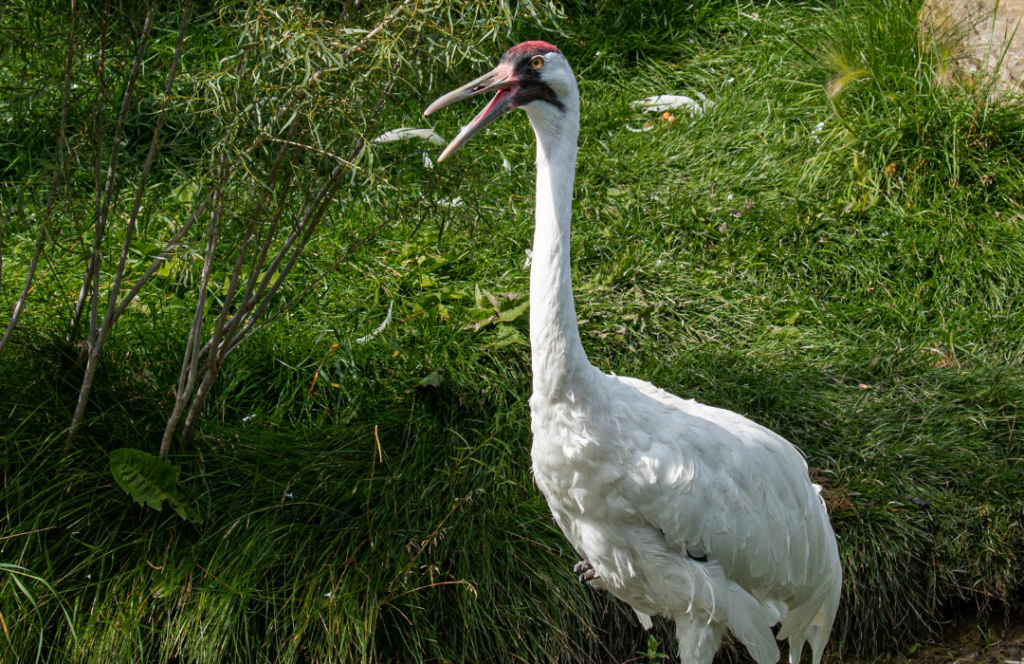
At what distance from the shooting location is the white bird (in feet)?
8.00

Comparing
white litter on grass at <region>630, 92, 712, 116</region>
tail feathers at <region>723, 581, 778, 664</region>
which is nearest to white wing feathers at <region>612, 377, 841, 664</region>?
tail feathers at <region>723, 581, 778, 664</region>

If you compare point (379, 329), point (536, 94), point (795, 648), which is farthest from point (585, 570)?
point (536, 94)

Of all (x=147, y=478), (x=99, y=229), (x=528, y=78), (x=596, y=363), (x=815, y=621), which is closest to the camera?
(x=528, y=78)

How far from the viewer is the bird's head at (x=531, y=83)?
7.88ft

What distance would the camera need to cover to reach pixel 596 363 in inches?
169

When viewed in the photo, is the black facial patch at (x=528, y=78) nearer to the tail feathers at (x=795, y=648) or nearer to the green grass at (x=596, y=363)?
the green grass at (x=596, y=363)

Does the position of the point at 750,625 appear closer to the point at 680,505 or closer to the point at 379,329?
the point at 680,505

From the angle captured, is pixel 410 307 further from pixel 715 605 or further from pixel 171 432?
pixel 715 605

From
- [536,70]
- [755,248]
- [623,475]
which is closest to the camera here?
[536,70]

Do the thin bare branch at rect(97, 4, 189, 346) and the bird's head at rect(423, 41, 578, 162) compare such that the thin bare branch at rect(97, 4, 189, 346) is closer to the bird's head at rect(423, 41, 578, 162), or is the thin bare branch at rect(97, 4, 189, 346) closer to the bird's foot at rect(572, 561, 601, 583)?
the bird's head at rect(423, 41, 578, 162)

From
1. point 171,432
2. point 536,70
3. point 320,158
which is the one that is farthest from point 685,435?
point 171,432

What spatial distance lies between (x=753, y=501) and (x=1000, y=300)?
8.29 ft

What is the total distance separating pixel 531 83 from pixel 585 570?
170 cm

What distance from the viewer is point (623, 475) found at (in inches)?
104
